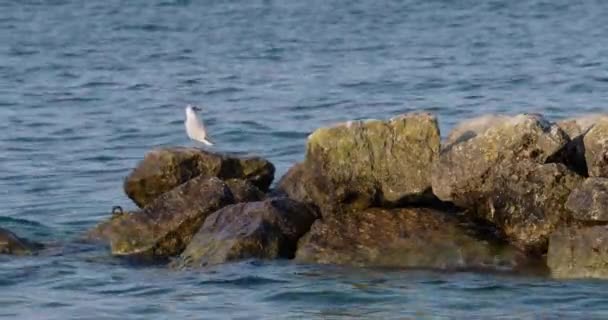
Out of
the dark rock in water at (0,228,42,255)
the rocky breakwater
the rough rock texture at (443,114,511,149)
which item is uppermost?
the rough rock texture at (443,114,511,149)

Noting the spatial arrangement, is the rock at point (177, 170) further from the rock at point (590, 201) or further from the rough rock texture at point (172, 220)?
the rock at point (590, 201)

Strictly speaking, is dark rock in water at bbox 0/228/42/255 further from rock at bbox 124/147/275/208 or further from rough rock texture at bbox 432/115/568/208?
rough rock texture at bbox 432/115/568/208

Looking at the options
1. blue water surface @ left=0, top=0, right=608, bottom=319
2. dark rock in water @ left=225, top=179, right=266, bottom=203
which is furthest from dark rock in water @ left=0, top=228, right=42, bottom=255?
dark rock in water @ left=225, top=179, right=266, bottom=203

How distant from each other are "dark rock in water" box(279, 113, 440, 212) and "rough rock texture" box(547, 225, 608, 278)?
131cm

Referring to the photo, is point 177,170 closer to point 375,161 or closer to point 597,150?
point 375,161

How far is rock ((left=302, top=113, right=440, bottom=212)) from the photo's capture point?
1239cm

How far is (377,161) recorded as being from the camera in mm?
12477

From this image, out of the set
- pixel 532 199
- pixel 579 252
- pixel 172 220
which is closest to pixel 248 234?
pixel 172 220

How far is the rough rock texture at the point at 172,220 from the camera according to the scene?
12914 millimetres

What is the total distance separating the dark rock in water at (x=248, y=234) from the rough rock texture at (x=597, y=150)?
92.2 inches

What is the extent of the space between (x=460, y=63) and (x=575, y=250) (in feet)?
59.2

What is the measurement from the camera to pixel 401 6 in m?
43.5

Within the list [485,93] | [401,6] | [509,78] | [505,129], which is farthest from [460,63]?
[505,129]

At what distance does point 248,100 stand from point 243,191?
11541 millimetres
